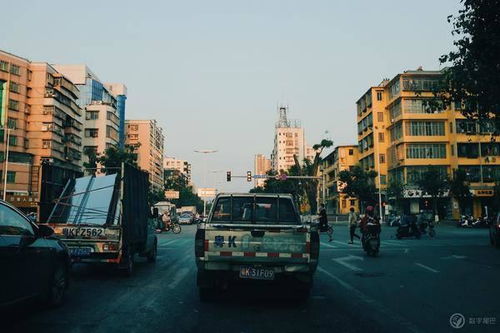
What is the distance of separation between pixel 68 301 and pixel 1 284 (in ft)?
7.78

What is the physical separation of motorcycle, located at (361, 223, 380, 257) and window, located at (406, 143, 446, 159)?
46.6 metres

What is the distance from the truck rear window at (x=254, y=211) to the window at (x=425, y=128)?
55.7 m

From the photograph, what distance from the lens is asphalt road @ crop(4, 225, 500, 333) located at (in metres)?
5.88

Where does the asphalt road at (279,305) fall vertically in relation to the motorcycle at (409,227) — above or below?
below

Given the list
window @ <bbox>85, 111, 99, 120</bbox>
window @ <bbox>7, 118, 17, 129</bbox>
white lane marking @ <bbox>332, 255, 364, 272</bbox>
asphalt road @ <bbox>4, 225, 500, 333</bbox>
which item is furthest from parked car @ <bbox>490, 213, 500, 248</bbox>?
window @ <bbox>85, 111, 99, 120</bbox>

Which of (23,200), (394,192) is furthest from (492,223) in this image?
(23,200)

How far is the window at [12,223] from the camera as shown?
234 inches

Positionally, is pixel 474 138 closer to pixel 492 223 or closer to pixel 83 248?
pixel 492 223

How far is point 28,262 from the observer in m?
6.18

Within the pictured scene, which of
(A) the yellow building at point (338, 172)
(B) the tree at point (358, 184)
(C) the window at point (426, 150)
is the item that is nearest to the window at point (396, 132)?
(C) the window at point (426, 150)

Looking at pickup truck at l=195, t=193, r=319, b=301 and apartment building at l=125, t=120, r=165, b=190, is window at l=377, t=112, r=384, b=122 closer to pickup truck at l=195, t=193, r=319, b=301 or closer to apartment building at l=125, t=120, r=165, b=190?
pickup truck at l=195, t=193, r=319, b=301

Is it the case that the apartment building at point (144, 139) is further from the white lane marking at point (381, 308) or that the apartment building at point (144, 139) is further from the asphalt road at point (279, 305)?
the white lane marking at point (381, 308)

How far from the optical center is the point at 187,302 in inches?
295

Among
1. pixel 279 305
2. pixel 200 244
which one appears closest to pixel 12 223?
pixel 200 244
